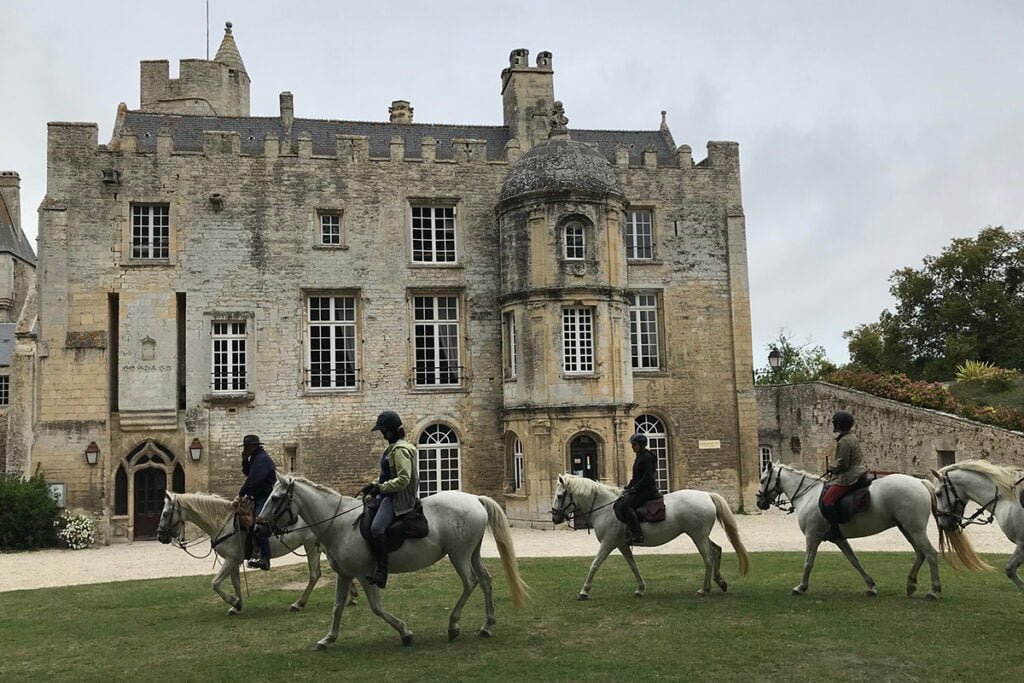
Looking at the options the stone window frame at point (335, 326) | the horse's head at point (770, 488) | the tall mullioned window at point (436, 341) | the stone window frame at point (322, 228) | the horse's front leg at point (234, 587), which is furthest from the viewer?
the tall mullioned window at point (436, 341)

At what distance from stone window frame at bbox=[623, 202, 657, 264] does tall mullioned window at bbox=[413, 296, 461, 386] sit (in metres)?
5.32

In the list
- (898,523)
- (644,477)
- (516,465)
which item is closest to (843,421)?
(898,523)

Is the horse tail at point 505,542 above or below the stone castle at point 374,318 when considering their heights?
below

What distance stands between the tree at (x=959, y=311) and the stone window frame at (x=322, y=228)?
25903 mm

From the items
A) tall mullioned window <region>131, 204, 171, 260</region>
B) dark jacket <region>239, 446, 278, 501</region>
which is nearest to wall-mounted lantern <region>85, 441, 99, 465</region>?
tall mullioned window <region>131, 204, 171, 260</region>

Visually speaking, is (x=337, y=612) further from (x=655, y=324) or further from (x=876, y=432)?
(x=876, y=432)

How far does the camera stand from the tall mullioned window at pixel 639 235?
2712 centimetres

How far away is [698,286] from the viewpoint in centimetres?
2720

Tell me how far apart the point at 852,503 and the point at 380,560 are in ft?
19.2

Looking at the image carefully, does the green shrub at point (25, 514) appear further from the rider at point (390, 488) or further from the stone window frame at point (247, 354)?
the rider at point (390, 488)

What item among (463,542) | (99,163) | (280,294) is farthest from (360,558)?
(99,163)

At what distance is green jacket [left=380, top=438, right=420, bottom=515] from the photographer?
9.09 m

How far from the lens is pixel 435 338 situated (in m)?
26.0

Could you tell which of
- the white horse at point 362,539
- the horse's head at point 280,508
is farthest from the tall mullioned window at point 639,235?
the horse's head at point 280,508
